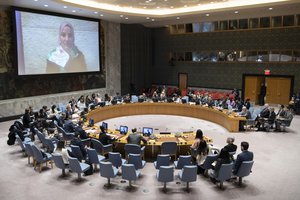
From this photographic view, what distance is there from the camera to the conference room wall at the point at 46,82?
1388 centimetres

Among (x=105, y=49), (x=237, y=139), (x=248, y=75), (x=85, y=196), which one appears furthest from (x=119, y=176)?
(x=248, y=75)

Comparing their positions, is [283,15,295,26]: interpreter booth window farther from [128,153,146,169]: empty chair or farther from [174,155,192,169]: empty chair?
[128,153,146,169]: empty chair

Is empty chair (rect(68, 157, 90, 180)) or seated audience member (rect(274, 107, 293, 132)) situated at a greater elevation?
seated audience member (rect(274, 107, 293, 132))

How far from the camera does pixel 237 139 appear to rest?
36.4ft

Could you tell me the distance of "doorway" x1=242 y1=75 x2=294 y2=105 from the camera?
60.6 ft

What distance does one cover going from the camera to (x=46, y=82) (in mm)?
16016

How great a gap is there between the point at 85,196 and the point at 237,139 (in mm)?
6968

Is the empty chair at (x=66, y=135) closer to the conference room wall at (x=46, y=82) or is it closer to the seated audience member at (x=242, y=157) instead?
the seated audience member at (x=242, y=157)

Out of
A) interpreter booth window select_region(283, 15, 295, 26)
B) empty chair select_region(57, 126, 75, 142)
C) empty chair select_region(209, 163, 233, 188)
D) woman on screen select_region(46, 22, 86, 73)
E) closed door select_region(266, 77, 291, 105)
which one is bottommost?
empty chair select_region(209, 163, 233, 188)

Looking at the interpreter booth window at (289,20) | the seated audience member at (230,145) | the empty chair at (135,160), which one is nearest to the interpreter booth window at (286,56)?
the interpreter booth window at (289,20)

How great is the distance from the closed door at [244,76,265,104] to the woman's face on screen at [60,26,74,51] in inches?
493

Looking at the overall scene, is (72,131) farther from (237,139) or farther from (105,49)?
(105,49)

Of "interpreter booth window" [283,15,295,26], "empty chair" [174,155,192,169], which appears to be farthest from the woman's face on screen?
"interpreter booth window" [283,15,295,26]

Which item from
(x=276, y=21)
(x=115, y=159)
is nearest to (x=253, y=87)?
(x=276, y=21)
